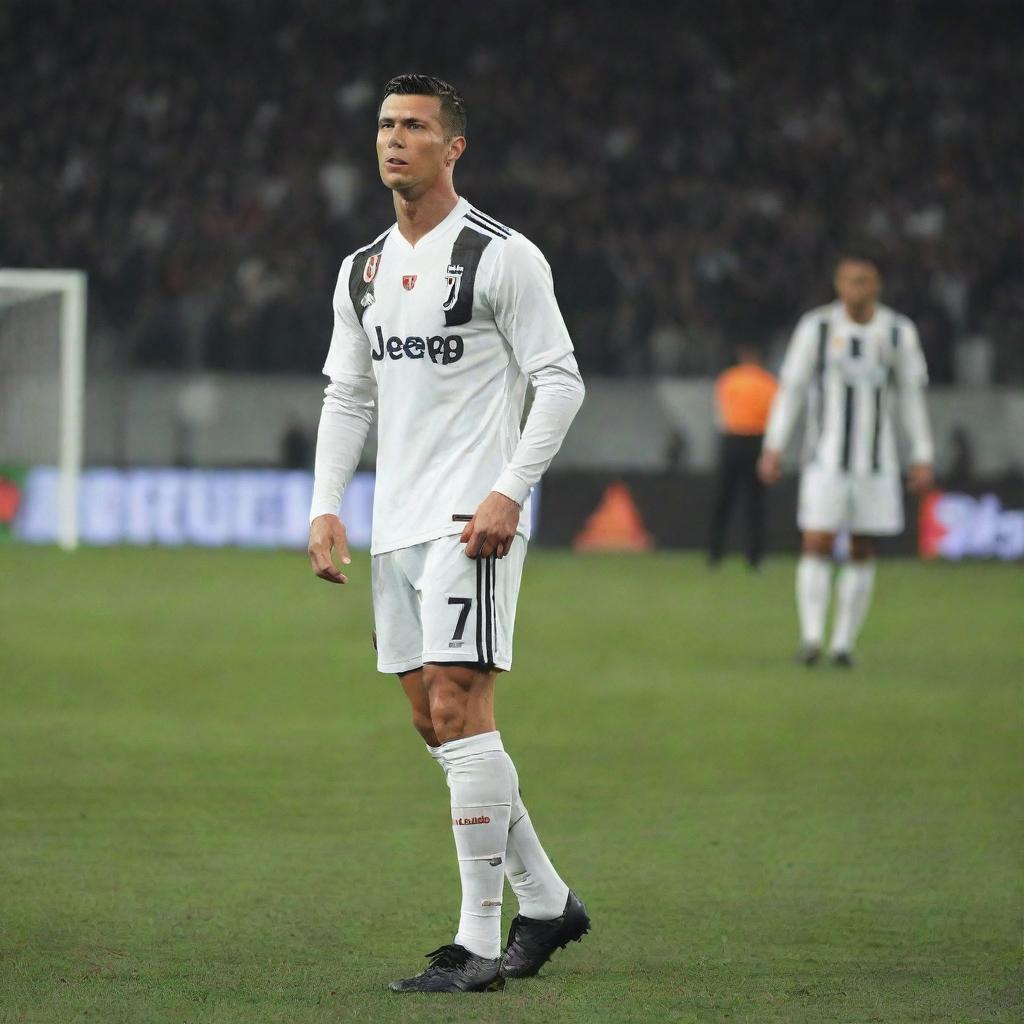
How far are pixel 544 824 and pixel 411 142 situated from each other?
2411mm

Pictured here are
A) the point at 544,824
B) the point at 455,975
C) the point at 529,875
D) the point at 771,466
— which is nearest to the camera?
the point at 455,975

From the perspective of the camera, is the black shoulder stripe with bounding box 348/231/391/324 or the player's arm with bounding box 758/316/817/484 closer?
the black shoulder stripe with bounding box 348/231/391/324

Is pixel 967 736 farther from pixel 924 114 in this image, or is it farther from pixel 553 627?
pixel 924 114

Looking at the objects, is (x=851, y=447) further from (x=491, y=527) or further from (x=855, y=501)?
(x=491, y=527)

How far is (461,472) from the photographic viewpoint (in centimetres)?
379

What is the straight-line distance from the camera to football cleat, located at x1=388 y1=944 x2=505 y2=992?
360cm

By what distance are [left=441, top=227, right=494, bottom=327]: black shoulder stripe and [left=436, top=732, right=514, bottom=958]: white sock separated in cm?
84

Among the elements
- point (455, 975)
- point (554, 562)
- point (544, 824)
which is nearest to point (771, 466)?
point (544, 824)

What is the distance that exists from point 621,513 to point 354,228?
525 cm

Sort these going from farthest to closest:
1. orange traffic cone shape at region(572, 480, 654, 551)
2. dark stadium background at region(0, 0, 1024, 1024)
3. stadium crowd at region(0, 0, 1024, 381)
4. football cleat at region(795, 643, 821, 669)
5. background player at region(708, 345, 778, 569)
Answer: stadium crowd at region(0, 0, 1024, 381) < orange traffic cone shape at region(572, 480, 654, 551) < background player at region(708, 345, 778, 569) < football cleat at region(795, 643, 821, 669) < dark stadium background at region(0, 0, 1024, 1024)

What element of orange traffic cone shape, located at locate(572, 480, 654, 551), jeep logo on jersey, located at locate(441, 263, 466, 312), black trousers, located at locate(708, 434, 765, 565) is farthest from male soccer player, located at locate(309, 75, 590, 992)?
orange traffic cone shape, located at locate(572, 480, 654, 551)

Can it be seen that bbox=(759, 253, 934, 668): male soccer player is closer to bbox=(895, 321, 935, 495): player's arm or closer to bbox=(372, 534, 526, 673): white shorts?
bbox=(895, 321, 935, 495): player's arm

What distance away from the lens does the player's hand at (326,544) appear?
3.90 metres

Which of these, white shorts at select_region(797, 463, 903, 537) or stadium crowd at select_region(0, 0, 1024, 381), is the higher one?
stadium crowd at select_region(0, 0, 1024, 381)
